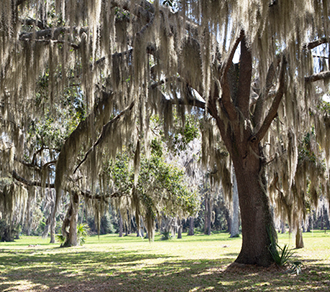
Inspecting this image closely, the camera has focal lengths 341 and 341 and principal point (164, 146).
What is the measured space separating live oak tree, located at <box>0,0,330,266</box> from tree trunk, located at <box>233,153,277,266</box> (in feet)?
0.06

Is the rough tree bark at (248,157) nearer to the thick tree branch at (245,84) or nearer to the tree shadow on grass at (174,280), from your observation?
the thick tree branch at (245,84)

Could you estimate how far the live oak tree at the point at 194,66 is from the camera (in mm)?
4738

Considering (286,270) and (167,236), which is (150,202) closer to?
(286,270)

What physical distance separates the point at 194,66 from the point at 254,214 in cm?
288

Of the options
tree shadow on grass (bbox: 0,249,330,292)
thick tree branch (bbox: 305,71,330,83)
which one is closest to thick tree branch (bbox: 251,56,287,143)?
thick tree branch (bbox: 305,71,330,83)

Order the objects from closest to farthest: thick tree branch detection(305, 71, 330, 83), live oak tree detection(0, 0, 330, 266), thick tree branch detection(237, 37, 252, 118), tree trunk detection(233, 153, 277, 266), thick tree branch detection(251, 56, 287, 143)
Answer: live oak tree detection(0, 0, 330, 266)
thick tree branch detection(251, 56, 287, 143)
thick tree branch detection(305, 71, 330, 83)
tree trunk detection(233, 153, 277, 266)
thick tree branch detection(237, 37, 252, 118)

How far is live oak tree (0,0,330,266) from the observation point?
474 centimetres

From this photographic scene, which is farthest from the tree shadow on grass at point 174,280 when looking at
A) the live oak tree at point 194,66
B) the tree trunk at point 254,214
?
the live oak tree at point 194,66

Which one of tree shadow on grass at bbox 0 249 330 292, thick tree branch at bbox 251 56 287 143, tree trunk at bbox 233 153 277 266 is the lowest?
tree shadow on grass at bbox 0 249 330 292

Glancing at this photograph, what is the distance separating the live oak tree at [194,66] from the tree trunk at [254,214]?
0.02 meters

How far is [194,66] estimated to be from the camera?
5730 millimetres

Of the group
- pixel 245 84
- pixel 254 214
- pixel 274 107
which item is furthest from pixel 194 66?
pixel 254 214

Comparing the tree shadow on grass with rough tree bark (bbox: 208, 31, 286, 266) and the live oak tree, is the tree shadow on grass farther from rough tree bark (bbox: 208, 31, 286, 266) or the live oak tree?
the live oak tree

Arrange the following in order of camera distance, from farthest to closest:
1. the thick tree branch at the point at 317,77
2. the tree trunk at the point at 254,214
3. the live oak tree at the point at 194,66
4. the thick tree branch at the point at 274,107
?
the tree trunk at the point at 254,214 → the thick tree branch at the point at 317,77 → the thick tree branch at the point at 274,107 → the live oak tree at the point at 194,66
